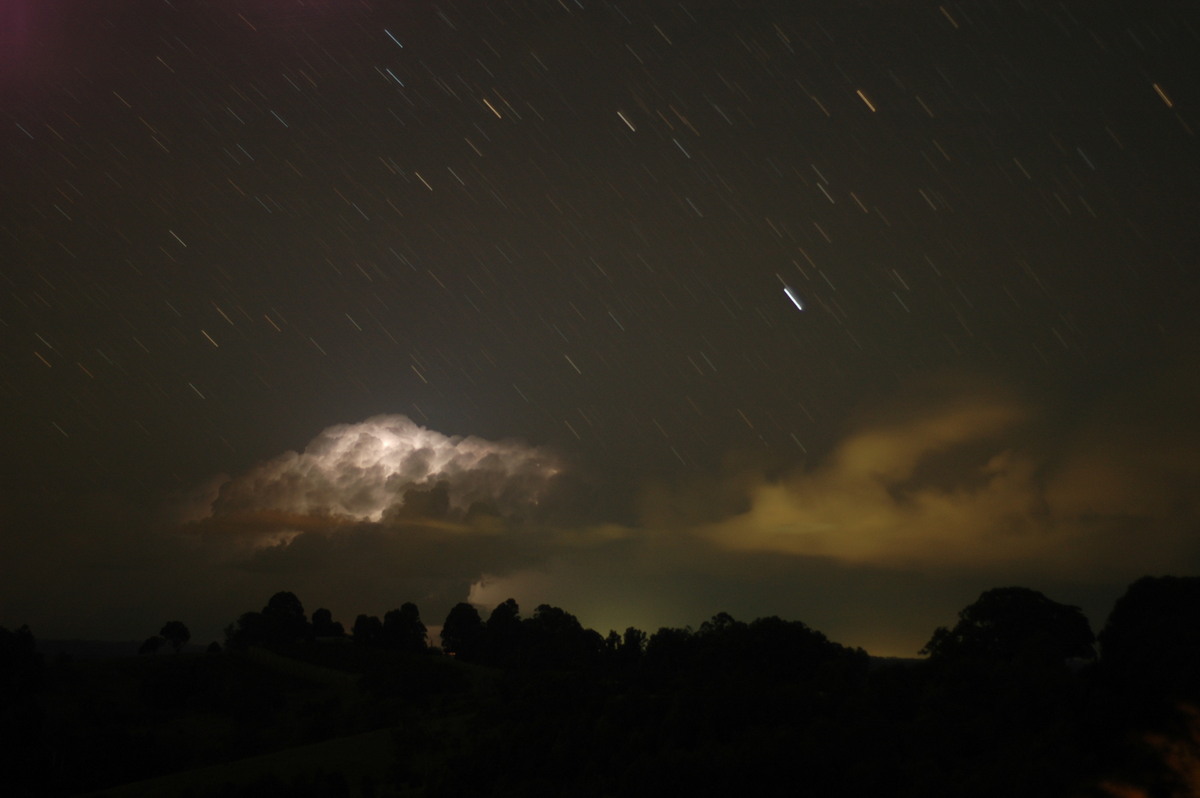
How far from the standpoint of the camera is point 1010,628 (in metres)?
56.2

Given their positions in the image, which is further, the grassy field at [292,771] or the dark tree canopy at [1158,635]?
A: the grassy field at [292,771]

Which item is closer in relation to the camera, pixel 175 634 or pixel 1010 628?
pixel 1010 628

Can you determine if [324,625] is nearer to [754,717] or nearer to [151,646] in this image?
[151,646]

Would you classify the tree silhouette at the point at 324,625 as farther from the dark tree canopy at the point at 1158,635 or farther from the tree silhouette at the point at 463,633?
the dark tree canopy at the point at 1158,635

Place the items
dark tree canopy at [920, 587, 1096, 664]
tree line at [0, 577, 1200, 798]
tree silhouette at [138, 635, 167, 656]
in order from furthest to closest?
tree silhouette at [138, 635, 167, 656] < dark tree canopy at [920, 587, 1096, 664] < tree line at [0, 577, 1200, 798]

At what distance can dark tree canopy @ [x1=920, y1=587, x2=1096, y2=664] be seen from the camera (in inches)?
2116

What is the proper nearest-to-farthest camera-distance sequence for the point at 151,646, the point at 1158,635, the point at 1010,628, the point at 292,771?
the point at 1158,635 < the point at 292,771 < the point at 1010,628 < the point at 151,646

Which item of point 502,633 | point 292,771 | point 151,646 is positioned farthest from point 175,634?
point 292,771

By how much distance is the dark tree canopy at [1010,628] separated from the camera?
53750 millimetres

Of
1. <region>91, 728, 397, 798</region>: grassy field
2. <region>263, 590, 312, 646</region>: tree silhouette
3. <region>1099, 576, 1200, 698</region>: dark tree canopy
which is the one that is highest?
<region>263, 590, 312, 646</region>: tree silhouette

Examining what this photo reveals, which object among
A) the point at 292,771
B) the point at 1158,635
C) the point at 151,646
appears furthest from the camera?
the point at 151,646

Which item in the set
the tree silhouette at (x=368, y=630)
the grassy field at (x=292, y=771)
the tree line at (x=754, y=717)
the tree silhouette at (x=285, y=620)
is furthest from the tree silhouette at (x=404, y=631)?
the grassy field at (x=292, y=771)

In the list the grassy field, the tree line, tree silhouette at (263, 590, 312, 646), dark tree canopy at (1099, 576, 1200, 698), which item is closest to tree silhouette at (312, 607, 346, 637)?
tree silhouette at (263, 590, 312, 646)

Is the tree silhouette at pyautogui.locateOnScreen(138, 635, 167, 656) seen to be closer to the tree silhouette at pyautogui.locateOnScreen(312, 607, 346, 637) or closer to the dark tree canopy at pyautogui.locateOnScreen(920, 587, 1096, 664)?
the tree silhouette at pyautogui.locateOnScreen(312, 607, 346, 637)
